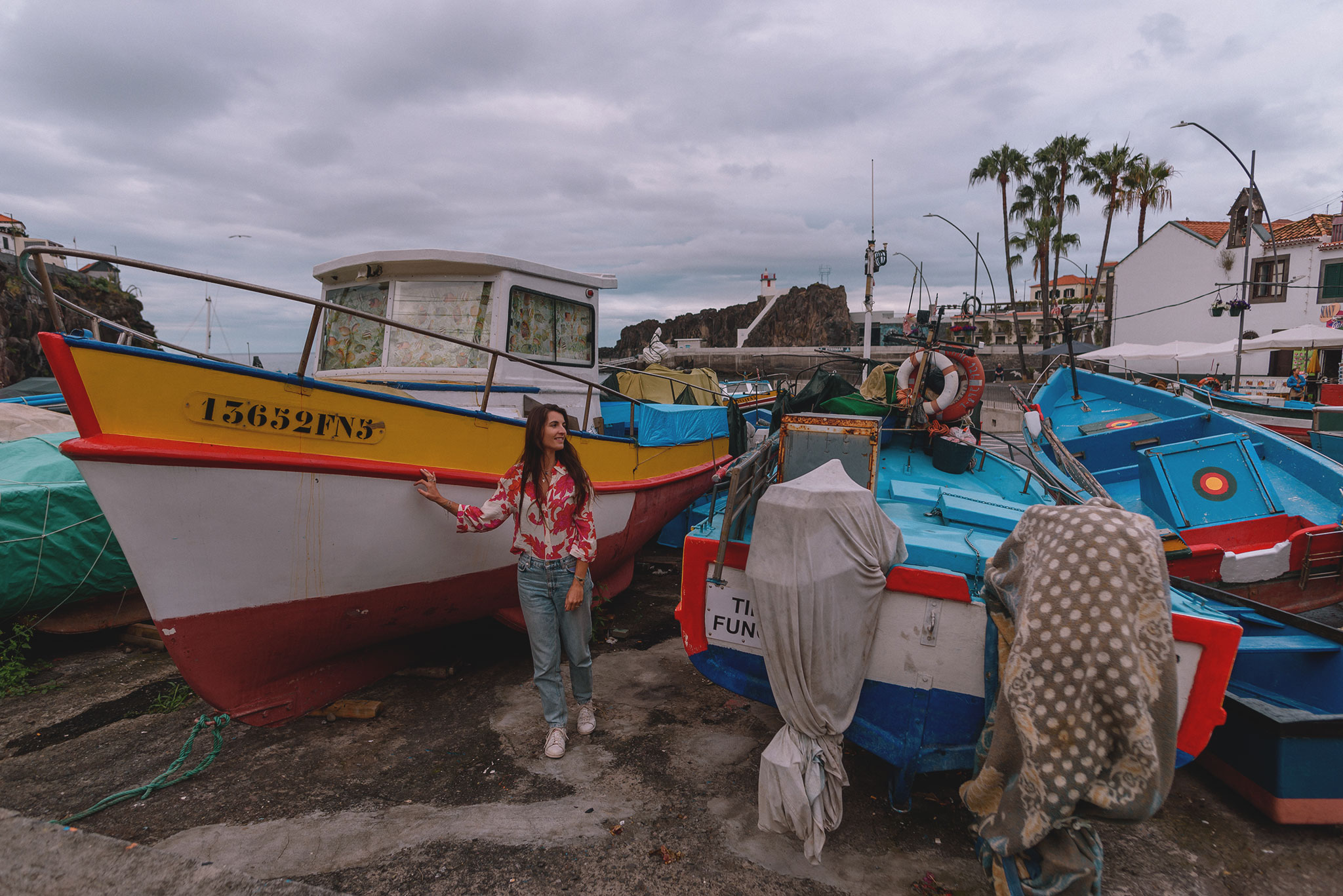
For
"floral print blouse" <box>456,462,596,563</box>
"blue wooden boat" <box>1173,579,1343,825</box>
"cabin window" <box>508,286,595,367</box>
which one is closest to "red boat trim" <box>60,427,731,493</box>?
"floral print blouse" <box>456,462,596,563</box>

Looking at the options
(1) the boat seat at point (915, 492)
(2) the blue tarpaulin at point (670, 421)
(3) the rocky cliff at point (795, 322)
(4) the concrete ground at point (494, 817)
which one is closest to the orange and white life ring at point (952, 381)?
(1) the boat seat at point (915, 492)

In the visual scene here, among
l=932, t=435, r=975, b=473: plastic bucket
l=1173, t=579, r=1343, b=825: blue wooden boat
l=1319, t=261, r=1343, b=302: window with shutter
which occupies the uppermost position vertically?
l=1319, t=261, r=1343, b=302: window with shutter

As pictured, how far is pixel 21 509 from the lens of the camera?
4.35 m

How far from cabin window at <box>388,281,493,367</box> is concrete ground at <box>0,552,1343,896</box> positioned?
2538 mm

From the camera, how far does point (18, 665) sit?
4.15 metres

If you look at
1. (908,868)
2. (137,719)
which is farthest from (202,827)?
(908,868)

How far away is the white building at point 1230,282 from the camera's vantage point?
23516 millimetres

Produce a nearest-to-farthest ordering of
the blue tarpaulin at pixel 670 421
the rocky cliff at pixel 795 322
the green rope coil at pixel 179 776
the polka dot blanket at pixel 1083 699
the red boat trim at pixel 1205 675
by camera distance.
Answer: the polka dot blanket at pixel 1083 699
the red boat trim at pixel 1205 675
the green rope coil at pixel 179 776
the blue tarpaulin at pixel 670 421
the rocky cliff at pixel 795 322

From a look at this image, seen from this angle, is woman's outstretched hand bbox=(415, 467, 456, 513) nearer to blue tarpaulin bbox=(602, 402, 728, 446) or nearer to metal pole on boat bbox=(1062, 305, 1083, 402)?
blue tarpaulin bbox=(602, 402, 728, 446)

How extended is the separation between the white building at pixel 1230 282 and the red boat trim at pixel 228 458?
26.6 metres

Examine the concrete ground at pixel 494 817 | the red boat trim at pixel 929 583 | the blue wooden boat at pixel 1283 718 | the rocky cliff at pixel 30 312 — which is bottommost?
the concrete ground at pixel 494 817

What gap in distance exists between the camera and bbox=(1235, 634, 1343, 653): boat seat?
3.25m

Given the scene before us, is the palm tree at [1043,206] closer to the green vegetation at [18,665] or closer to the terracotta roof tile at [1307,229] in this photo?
the terracotta roof tile at [1307,229]

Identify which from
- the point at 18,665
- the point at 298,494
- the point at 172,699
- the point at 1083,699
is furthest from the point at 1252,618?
the point at 18,665
